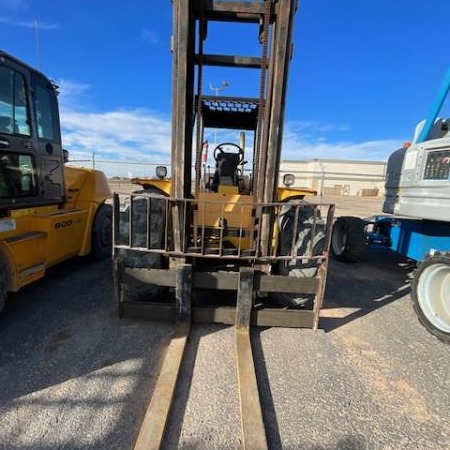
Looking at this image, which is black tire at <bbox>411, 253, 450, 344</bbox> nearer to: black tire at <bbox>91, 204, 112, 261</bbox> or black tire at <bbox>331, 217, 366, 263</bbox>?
black tire at <bbox>331, 217, 366, 263</bbox>

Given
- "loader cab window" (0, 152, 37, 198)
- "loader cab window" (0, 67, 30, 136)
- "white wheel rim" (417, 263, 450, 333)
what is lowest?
"white wheel rim" (417, 263, 450, 333)

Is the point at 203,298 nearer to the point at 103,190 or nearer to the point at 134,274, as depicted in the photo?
the point at 134,274

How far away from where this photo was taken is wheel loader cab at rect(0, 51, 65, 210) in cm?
352

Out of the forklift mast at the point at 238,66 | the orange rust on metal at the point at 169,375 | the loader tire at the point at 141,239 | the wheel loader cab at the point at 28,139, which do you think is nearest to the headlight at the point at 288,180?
the forklift mast at the point at 238,66

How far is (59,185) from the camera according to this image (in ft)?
15.1

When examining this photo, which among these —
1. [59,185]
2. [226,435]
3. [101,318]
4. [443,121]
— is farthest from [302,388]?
[443,121]

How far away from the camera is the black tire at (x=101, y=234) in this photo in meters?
5.44

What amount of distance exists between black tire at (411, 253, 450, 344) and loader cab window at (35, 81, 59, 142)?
496cm

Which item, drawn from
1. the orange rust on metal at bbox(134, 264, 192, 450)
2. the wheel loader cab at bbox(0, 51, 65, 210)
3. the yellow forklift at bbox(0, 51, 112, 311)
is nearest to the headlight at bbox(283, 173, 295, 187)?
the orange rust on metal at bbox(134, 264, 192, 450)

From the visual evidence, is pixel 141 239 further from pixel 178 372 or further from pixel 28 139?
Result: pixel 28 139

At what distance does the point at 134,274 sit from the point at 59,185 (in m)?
2.09

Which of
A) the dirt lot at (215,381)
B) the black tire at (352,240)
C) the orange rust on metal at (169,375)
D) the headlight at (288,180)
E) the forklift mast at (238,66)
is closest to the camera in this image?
the orange rust on metal at (169,375)

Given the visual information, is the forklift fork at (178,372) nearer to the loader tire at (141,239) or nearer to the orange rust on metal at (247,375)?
the orange rust on metal at (247,375)

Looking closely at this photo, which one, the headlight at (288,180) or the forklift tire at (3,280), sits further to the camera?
the headlight at (288,180)
